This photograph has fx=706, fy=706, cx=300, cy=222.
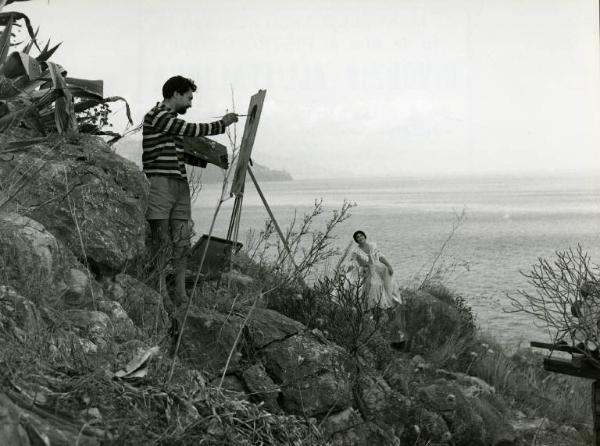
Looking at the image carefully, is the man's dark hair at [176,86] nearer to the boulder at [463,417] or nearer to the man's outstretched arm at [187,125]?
the man's outstretched arm at [187,125]

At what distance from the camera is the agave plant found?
6336 mm

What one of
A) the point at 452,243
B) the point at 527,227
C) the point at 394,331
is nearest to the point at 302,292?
the point at 394,331

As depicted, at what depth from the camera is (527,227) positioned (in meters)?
53.4

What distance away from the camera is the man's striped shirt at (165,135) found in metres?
5.49

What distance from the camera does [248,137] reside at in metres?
5.90

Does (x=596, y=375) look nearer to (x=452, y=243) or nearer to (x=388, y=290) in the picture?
(x=388, y=290)

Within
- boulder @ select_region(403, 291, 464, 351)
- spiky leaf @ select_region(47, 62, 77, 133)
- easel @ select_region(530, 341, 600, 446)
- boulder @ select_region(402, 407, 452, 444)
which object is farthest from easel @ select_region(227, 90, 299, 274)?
boulder @ select_region(403, 291, 464, 351)

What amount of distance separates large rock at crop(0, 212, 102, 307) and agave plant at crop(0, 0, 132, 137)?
59.1 inches

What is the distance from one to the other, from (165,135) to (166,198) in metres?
0.50

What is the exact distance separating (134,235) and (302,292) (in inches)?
79.3

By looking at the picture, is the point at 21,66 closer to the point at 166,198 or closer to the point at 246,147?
the point at 166,198

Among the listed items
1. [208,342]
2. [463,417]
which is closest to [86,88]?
[208,342]

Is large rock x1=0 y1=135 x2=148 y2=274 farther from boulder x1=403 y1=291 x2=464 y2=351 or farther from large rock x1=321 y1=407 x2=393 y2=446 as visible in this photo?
boulder x1=403 y1=291 x2=464 y2=351

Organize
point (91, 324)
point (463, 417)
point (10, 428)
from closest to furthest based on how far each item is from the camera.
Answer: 1. point (10, 428)
2. point (91, 324)
3. point (463, 417)
